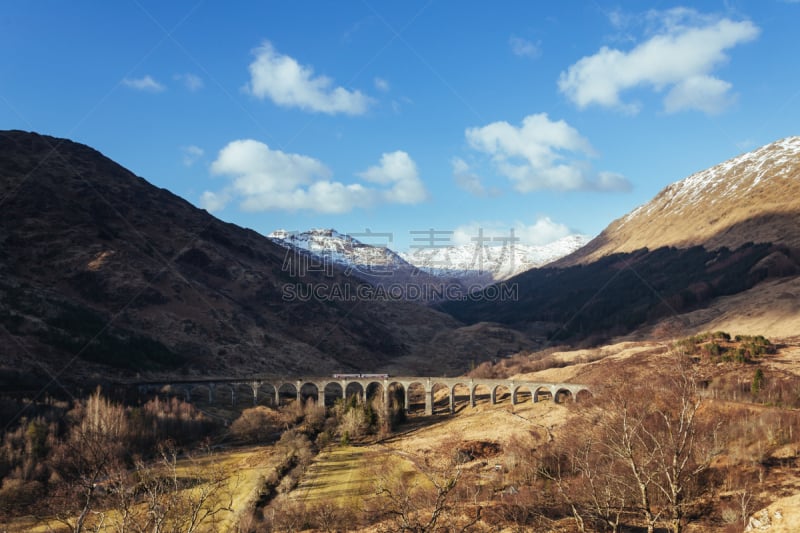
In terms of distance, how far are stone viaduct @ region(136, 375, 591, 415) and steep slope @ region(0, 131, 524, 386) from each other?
13358 millimetres

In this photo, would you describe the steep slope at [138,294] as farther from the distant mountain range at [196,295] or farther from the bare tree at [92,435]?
the bare tree at [92,435]

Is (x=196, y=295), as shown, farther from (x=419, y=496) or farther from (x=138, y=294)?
(x=419, y=496)

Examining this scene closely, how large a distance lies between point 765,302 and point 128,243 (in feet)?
551

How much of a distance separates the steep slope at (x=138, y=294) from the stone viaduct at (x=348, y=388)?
43.8 ft

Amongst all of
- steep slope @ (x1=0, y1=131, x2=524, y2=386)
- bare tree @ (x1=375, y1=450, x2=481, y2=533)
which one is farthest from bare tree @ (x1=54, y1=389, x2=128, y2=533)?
steep slope @ (x1=0, y1=131, x2=524, y2=386)

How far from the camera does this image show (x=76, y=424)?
194ft

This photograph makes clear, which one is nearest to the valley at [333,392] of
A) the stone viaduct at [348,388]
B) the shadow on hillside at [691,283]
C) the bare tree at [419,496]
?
the bare tree at [419,496]

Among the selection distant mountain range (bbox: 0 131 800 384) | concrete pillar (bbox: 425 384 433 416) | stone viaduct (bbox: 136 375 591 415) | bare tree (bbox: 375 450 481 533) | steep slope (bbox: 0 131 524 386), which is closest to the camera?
bare tree (bbox: 375 450 481 533)

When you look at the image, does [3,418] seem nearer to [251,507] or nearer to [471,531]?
[251,507]

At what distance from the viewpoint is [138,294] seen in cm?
13088

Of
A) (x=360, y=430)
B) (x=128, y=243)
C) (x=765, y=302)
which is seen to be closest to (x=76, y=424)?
(x=360, y=430)

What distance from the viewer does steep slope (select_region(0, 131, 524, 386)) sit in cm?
10325

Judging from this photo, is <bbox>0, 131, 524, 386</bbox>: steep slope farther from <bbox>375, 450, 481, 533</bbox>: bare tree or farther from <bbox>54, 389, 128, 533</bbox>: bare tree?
<bbox>375, 450, 481, 533</bbox>: bare tree

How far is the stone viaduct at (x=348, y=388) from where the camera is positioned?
290 ft
